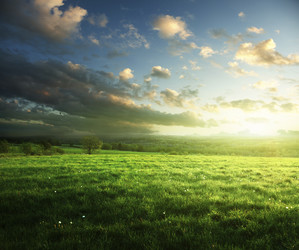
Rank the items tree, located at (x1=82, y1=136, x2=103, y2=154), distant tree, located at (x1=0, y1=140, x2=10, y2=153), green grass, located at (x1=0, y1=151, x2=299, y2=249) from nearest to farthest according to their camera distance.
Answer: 1. green grass, located at (x1=0, y1=151, x2=299, y2=249)
2. distant tree, located at (x1=0, y1=140, x2=10, y2=153)
3. tree, located at (x1=82, y1=136, x2=103, y2=154)

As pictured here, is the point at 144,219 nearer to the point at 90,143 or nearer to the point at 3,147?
the point at 90,143

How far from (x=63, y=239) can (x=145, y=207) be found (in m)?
2.76

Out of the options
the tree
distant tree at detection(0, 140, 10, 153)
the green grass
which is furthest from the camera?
the tree

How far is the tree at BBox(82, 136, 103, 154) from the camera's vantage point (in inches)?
2972

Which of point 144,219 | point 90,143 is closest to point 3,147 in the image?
point 90,143

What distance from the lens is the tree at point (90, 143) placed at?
248 feet

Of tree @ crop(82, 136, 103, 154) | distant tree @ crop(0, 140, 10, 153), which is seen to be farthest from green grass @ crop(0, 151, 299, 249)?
distant tree @ crop(0, 140, 10, 153)

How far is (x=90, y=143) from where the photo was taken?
75688 mm

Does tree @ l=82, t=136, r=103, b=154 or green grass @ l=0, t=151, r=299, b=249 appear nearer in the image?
green grass @ l=0, t=151, r=299, b=249

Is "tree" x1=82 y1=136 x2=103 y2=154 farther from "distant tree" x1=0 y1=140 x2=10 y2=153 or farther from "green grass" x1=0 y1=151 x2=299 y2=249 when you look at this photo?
"green grass" x1=0 y1=151 x2=299 y2=249

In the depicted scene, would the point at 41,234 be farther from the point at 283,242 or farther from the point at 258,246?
the point at 283,242

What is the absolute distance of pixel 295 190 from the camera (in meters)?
8.81

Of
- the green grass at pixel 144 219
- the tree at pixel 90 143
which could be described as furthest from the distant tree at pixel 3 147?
the green grass at pixel 144 219

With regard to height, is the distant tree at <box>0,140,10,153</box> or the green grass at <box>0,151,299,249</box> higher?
the green grass at <box>0,151,299,249</box>
